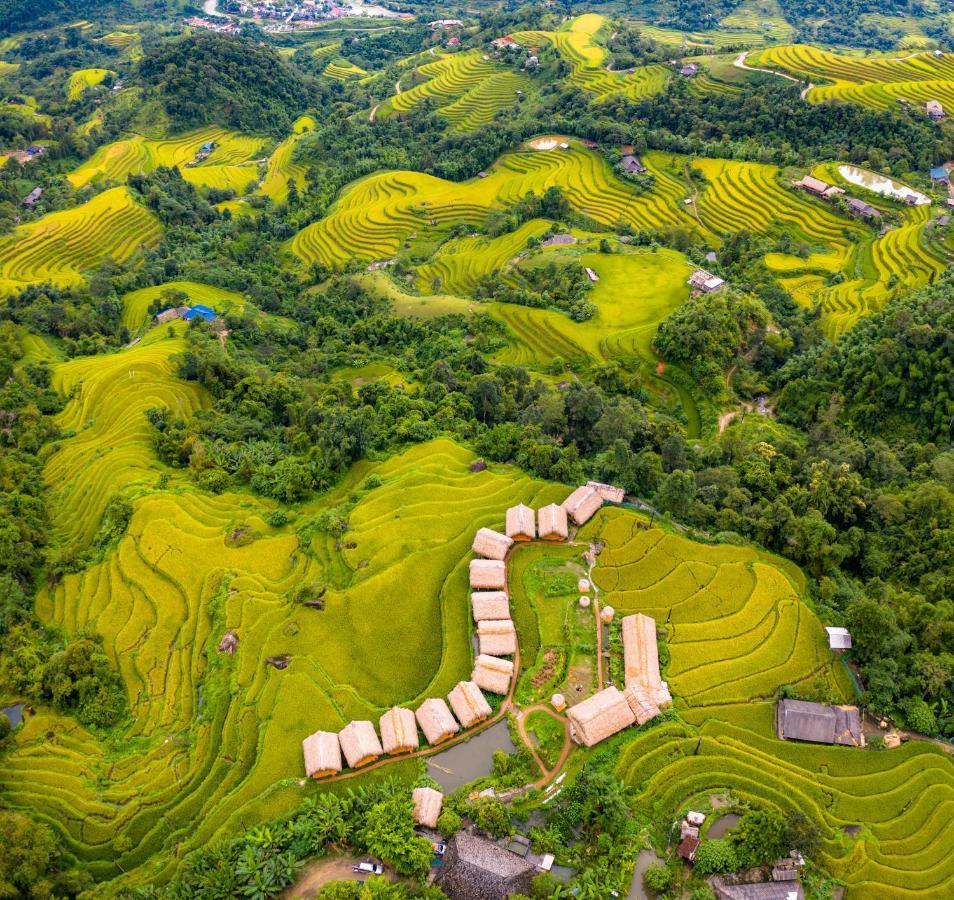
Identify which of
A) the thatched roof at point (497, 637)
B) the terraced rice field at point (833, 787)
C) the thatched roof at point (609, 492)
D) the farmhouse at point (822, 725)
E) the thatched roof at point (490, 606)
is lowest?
the terraced rice field at point (833, 787)

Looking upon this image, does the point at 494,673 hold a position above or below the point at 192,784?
above

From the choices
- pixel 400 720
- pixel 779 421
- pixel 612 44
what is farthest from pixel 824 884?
pixel 612 44

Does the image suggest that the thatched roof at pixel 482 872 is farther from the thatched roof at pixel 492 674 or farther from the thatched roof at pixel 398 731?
the thatched roof at pixel 492 674

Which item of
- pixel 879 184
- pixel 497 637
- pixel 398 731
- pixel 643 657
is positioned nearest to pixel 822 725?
pixel 643 657

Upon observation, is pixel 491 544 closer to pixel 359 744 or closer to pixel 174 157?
pixel 359 744

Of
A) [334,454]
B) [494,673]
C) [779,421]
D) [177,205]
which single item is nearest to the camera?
[494,673]

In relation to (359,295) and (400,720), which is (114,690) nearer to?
(400,720)

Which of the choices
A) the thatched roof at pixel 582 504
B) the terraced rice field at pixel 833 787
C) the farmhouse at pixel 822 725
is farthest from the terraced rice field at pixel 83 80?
the farmhouse at pixel 822 725
